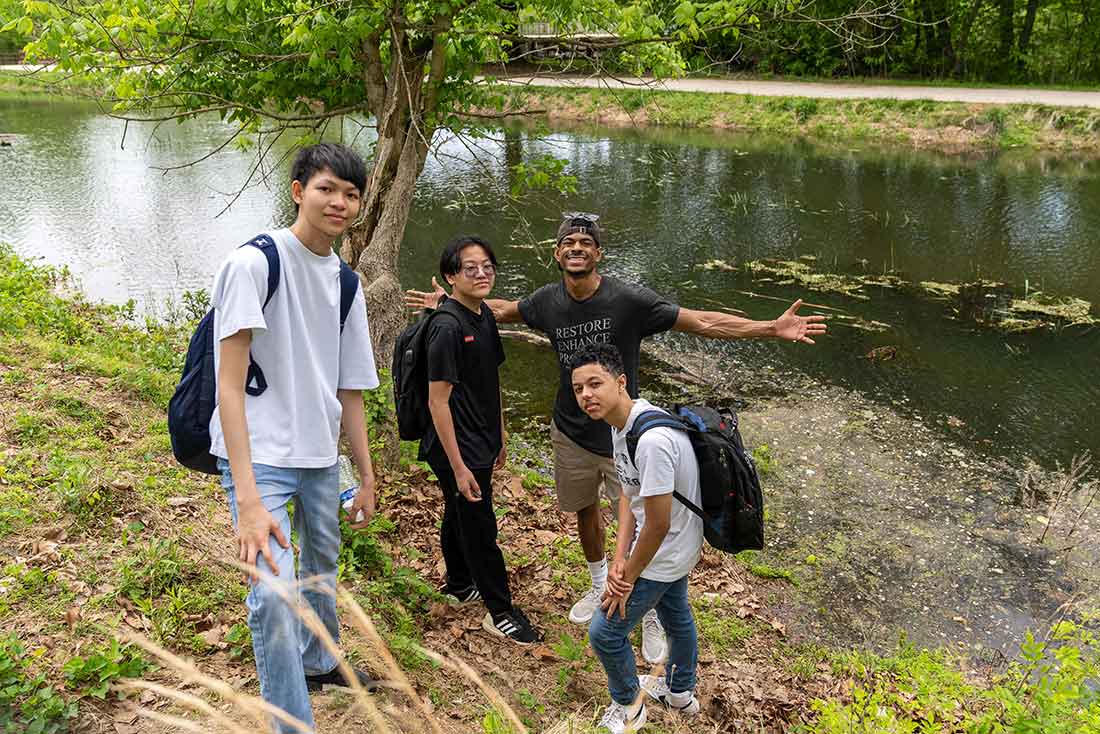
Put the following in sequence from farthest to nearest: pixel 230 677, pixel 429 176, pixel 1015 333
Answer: pixel 429 176 → pixel 1015 333 → pixel 230 677

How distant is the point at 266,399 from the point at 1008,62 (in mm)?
36875

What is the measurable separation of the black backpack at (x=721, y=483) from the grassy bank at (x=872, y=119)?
1759 centimetres

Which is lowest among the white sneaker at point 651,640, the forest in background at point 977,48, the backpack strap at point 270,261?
the white sneaker at point 651,640

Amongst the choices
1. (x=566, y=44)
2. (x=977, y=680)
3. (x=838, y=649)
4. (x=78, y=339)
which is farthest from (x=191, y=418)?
(x=78, y=339)

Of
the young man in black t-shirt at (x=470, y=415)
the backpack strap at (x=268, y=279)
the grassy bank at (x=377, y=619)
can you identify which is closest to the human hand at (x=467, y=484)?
the young man in black t-shirt at (x=470, y=415)

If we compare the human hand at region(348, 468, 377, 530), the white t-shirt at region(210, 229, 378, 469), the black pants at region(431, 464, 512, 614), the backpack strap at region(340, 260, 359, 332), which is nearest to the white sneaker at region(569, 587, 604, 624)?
the black pants at region(431, 464, 512, 614)

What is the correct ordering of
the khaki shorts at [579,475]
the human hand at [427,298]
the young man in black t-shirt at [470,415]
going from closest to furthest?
the young man in black t-shirt at [470,415] → the khaki shorts at [579,475] → the human hand at [427,298]

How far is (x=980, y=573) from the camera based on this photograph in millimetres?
5914

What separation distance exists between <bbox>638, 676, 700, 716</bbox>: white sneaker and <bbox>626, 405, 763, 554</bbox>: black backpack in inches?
39.0

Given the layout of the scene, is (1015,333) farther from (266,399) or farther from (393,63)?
(266,399)

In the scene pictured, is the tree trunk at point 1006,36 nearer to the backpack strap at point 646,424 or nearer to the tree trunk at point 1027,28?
the tree trunk at point 1027,28

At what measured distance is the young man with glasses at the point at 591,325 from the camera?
4148 millimetres

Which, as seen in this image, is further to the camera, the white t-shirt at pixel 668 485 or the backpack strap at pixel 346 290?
the white t-shirt at pixel 668 485

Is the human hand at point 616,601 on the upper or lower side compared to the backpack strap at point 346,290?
lower
